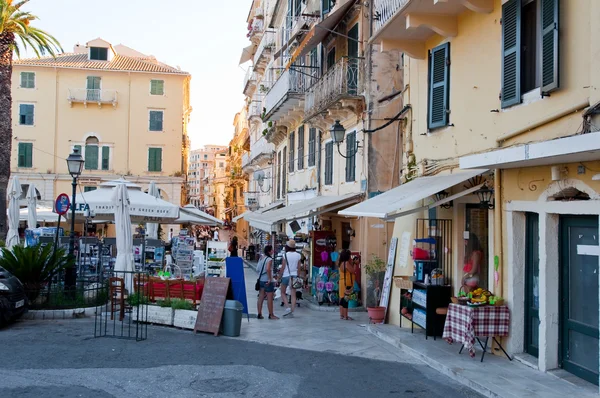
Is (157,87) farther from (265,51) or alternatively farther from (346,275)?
(346,275)

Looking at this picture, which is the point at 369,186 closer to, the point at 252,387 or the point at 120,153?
the point at 252,387

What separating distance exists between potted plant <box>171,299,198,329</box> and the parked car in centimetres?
287

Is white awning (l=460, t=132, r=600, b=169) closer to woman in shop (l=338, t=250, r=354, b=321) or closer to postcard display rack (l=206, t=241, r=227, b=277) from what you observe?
woman in shop (l=338, t=250, r=354, b=321)

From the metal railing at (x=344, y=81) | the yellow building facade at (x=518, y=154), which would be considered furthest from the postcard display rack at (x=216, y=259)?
the yellow building facade at (x=518, y=154)

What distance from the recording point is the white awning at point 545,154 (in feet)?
20.7

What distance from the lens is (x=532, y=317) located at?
8.90 m

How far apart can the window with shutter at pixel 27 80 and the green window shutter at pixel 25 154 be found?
13.5ft

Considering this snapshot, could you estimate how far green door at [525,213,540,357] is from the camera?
8.79 m

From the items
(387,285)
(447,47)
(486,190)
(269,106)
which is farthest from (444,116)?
(269,106)

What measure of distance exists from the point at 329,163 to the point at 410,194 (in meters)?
9.18

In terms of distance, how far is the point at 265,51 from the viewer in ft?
110

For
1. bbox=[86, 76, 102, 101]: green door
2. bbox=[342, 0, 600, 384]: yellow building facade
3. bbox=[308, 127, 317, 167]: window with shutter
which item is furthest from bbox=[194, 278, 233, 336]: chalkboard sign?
bbox=[86, 76, 102, 101]: green door

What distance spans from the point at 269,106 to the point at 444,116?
14.5 m

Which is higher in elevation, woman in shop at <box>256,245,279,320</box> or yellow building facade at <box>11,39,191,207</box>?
yellow building facade at <box>11,39,191,207</box>
